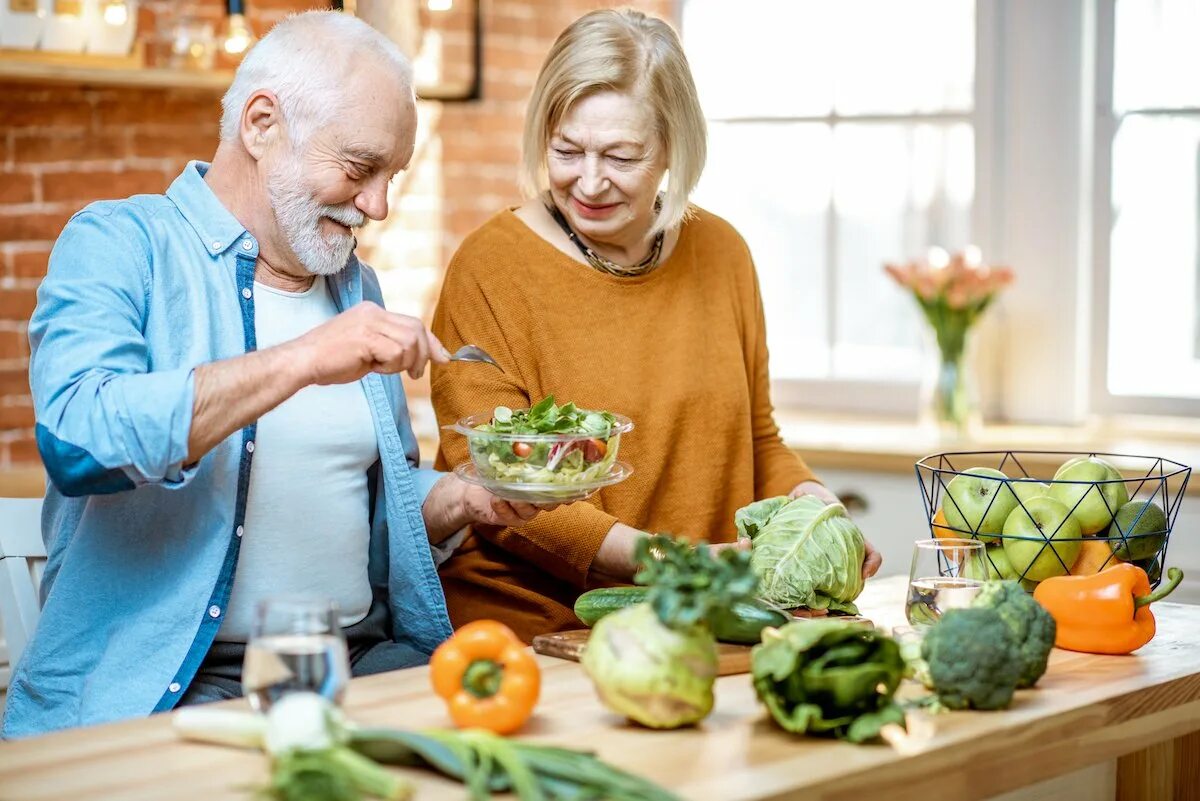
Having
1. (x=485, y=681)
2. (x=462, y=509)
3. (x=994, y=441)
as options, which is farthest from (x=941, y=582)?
(x=994, y=441)

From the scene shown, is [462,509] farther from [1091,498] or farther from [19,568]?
[1091,498]

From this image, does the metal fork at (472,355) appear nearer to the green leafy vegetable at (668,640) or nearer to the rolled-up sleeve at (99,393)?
the rolled-up sleeve at (99,393)

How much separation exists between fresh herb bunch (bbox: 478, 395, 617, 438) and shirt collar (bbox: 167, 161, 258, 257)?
1.43 feet

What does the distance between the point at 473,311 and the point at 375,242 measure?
5.18ft

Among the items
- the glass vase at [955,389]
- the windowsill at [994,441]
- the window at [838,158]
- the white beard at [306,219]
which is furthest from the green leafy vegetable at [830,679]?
the window at [838,158]

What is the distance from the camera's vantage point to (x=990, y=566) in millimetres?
1997

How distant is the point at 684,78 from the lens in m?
2.48

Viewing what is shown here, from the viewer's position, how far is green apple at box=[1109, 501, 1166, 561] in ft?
6.44

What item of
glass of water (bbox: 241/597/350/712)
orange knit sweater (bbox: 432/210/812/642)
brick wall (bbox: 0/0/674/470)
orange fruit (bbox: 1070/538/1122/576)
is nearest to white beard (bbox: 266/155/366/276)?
orange knit sweater (bbox: 432/210/812/642)

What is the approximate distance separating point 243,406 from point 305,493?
1.14 feet

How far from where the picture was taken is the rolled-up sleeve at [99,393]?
176cm

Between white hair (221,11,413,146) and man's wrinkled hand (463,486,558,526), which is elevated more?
white hair (221,11,413,146)

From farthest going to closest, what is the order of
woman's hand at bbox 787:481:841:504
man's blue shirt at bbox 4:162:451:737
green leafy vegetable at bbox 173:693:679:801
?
woman's hand at bbox 787:481:841:504
man's blue shirt at bbox 4:162:451:737
green leafy vegetable at bbox 173:693:679:801

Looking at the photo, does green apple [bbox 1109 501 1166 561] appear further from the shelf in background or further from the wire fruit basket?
the shelf in background
